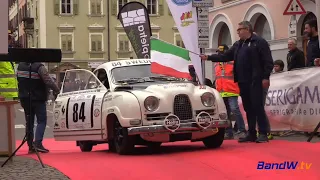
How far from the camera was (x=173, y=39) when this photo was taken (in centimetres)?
6706

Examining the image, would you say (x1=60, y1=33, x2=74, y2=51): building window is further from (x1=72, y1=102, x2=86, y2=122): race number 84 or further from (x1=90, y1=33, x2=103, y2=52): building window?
(x1=72, y1=102, x2=86, y2=122): race number 84

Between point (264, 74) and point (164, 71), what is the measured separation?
167cm

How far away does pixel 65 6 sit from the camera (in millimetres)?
64000

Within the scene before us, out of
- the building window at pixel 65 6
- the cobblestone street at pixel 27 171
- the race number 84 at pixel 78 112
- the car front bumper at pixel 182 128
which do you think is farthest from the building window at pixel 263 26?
the building window at pixel 65 6

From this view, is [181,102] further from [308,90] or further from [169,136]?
[308,90]

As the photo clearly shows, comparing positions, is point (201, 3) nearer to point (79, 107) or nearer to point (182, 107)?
point (79, 107)

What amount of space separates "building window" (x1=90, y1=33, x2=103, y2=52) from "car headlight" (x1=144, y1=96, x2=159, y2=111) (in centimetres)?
5565

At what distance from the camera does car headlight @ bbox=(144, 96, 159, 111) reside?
9.11m

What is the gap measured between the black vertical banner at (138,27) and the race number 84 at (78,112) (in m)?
8.53

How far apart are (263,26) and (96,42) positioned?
40.2m

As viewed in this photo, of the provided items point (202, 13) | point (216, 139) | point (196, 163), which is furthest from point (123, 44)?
point (196, 163)

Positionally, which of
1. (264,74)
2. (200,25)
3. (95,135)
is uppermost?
(200,25)

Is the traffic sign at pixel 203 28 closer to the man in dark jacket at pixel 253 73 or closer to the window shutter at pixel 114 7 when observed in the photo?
the man in dark jacket at pixel 253 73

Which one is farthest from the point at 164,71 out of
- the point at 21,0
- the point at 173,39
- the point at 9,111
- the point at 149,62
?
the point at 21,0
